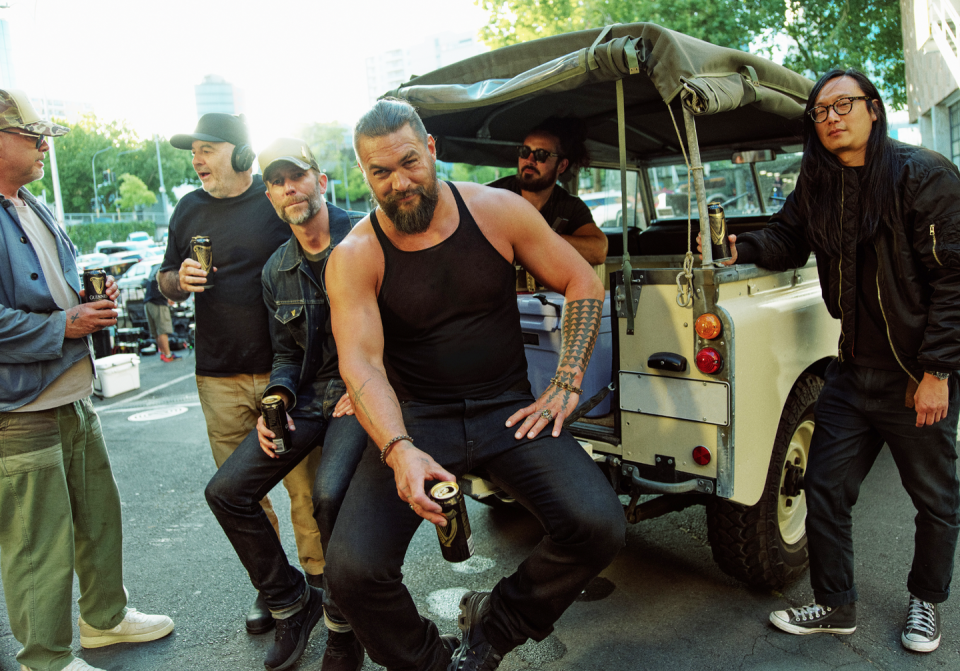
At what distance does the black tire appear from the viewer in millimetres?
3117

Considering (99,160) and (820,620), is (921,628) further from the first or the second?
(99,160)

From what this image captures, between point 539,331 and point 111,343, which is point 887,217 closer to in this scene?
point 539,331

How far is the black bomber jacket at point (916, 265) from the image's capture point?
99.3 inches

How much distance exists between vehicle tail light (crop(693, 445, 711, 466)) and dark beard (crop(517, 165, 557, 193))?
2069 mm

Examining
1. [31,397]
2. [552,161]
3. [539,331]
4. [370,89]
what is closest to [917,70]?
[552,161]

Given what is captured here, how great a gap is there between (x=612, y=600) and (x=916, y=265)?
198 cm

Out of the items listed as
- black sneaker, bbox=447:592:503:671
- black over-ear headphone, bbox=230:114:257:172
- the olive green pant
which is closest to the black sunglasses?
black over-ear headphone, bbox=230:114:257:172

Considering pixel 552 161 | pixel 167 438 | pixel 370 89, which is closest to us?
pixel 552 161

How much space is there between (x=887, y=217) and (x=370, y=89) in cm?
19647

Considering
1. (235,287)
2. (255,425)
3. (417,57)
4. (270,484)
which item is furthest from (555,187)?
(417,57)

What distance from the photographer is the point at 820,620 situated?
9.61ft

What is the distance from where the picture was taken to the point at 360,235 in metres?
2.75

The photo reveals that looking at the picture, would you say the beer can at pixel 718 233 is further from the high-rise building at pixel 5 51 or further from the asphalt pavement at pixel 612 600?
the high-rise building at pixel 5 51

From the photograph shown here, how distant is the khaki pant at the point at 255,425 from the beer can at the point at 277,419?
1.81 feet
